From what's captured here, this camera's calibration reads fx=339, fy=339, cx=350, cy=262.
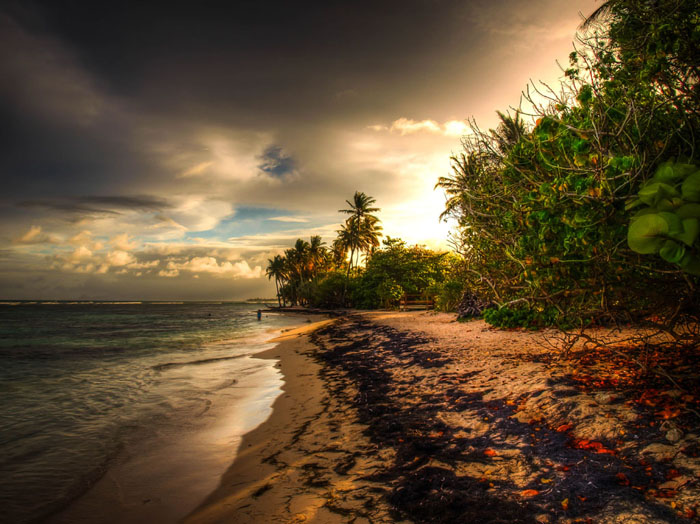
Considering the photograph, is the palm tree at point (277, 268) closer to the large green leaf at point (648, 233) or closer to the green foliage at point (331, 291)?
the green foliage at point (331, 291)

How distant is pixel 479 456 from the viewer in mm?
3637

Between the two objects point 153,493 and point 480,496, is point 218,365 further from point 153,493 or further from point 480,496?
point 480,496

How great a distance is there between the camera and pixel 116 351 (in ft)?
62.5

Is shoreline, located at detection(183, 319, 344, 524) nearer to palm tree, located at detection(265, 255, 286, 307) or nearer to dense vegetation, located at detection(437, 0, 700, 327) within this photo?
dense vegetation, located at detection(437, 0, 700, 327)

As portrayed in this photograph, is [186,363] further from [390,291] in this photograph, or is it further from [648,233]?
[390,291]

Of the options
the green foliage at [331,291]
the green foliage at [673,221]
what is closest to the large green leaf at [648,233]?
the green foliage at [673,221]

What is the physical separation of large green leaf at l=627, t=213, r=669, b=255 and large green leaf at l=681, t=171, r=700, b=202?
0.69 ft

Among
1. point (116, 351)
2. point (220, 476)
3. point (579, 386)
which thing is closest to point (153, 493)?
point (220, 476)

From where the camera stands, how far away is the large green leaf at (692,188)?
1.95 meters

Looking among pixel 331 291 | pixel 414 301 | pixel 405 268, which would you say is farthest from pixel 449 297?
pixel 331 291

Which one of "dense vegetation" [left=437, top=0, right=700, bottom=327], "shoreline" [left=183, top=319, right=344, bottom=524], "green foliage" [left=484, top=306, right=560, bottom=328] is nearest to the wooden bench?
"green foliage" [left=484, top=306, right=560, bottom=328]

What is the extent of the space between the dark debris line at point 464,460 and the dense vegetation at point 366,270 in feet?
52.8

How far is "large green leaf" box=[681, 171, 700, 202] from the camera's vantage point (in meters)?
1.95

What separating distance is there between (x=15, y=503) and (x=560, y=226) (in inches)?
289
